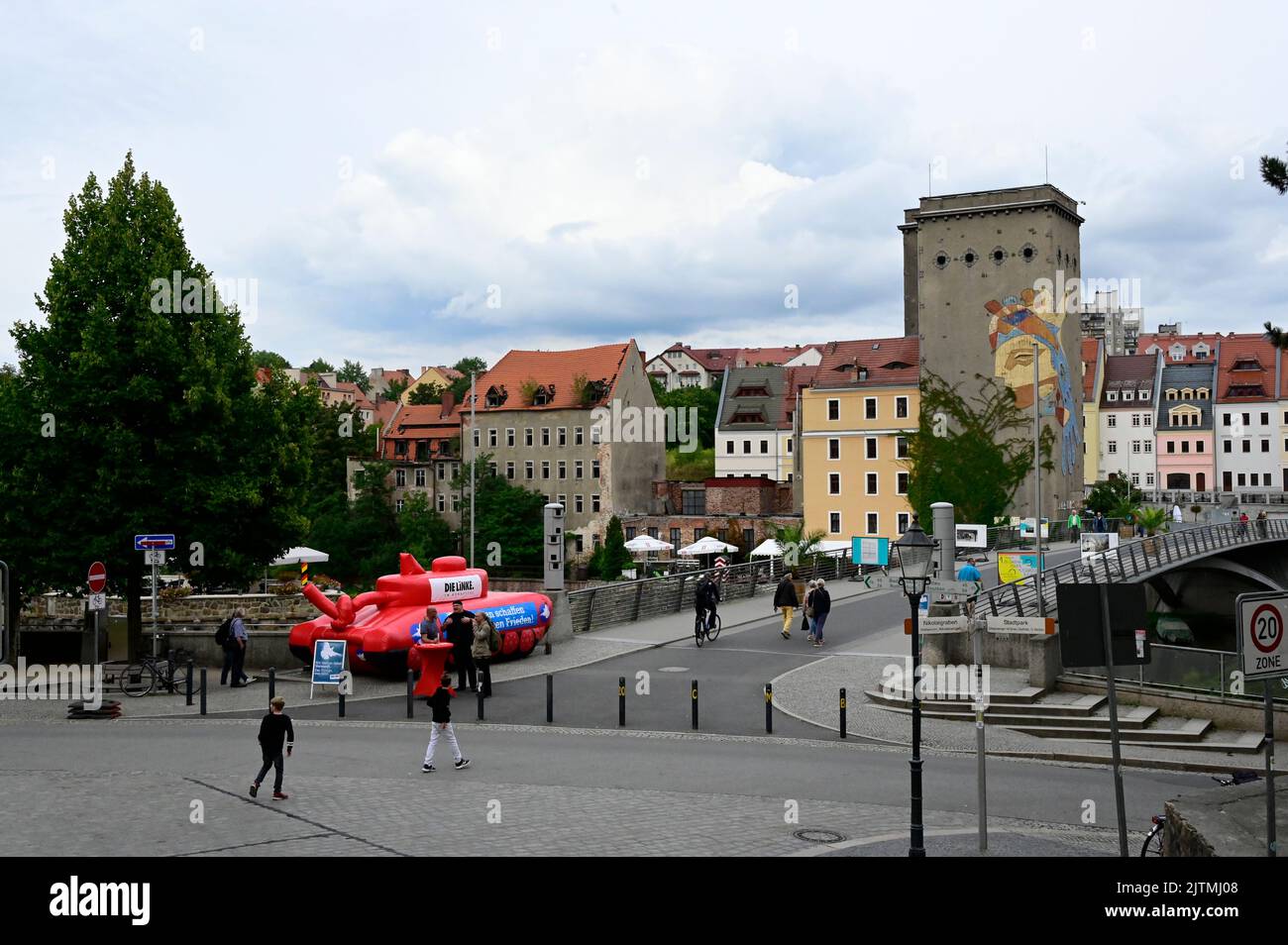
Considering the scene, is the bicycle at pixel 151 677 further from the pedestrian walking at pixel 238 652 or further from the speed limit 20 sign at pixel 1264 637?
the speed limit 20 sign at pixel 1264 637

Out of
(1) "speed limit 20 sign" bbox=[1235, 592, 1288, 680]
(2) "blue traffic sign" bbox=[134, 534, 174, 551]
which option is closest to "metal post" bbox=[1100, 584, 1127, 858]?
(1) "speed limit 20 sign" bbox=[1235, 592, 1288, 680]

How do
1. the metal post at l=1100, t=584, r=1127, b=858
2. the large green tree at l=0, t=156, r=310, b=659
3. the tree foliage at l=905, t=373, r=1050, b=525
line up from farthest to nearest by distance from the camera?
the tree foliage at l=905, t=373, r=1050, b=525 → the large green tree at l=0, t=156, r=310, b=659 → the metal post at l=1100, t=584, r=1127, b=858

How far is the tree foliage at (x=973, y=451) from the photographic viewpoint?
6781cm

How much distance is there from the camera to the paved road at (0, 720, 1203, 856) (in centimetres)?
1152

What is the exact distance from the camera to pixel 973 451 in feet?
226

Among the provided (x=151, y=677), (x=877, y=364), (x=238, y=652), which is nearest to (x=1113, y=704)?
(x=238, y=652)

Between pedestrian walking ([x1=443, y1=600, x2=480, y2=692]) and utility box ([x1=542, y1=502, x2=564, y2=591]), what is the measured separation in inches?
223

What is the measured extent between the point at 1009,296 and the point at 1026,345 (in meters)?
3.10

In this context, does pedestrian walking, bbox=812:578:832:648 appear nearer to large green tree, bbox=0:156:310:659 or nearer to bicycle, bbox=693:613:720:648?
bicycle, bbox=693:613:720:648

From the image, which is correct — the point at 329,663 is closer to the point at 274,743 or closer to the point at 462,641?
the point at 462,641

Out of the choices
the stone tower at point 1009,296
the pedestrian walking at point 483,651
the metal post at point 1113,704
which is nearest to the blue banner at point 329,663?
the pedestrian walking at point 483,651

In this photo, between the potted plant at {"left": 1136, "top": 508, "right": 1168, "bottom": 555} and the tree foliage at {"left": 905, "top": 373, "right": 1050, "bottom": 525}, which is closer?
the potted plant at {"left": 1136, "top": 508, "right": 1168, "bottom": 555}

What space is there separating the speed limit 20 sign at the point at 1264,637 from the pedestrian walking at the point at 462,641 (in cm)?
1294

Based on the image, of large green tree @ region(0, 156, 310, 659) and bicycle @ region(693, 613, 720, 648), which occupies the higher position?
large green tree @ region(0, 156, 310, 659)
